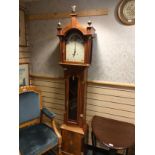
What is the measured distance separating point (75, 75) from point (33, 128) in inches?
34.2

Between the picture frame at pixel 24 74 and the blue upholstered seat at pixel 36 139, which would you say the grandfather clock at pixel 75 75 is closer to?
the blue upholstered seat at pixel 36 139

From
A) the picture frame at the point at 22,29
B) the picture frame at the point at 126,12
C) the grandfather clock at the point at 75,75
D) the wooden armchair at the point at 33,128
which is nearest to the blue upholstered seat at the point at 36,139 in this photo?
the wooden armchair at the point at 33,128

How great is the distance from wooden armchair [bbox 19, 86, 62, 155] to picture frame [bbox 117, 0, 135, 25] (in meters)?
1.46

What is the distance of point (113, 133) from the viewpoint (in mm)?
1929

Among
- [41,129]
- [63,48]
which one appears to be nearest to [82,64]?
[63,48]

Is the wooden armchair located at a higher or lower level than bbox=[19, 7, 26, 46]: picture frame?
lower

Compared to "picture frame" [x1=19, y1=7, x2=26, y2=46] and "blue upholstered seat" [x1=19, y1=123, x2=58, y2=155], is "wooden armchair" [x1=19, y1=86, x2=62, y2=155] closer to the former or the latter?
"blue upholstered seat" [x1=19, y1=123, x2=58, y2=155]

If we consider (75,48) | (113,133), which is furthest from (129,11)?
(113,133)

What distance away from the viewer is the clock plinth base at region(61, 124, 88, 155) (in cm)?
224

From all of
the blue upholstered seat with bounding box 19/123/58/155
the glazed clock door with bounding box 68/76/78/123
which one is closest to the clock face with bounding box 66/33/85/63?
the glazed clock door with bounding box 68/76/78/123

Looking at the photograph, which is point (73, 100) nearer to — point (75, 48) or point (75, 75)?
point (75, 75)

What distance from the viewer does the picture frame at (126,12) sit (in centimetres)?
205
